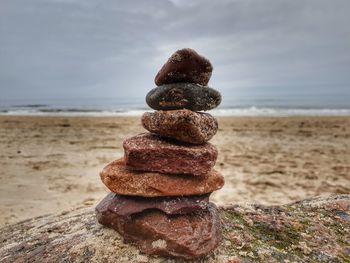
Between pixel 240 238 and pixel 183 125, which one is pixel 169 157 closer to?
pixel 183 125

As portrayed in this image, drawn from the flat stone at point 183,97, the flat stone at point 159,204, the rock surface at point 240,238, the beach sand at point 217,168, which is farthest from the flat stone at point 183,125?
the beach sand at point 217,168

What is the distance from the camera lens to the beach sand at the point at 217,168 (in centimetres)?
816

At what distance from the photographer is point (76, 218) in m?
4.18

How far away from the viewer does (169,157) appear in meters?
3.19

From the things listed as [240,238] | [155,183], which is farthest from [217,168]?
[155,183]

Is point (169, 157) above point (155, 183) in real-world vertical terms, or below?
above

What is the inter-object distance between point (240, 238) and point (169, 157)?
1173mm

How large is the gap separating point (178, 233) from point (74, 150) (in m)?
12.5

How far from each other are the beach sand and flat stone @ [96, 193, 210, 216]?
4.62ft

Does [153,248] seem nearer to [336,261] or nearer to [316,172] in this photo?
[336,261]

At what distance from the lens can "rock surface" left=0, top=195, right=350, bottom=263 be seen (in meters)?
3.11

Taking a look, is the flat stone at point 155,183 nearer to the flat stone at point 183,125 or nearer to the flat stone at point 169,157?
the flat stone at point 169,157

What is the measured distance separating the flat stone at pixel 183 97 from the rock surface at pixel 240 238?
1399mm

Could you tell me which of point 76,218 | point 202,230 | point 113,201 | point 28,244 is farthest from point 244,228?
point 28,244
